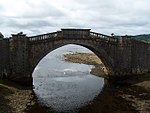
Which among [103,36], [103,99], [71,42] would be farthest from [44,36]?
[103,99]

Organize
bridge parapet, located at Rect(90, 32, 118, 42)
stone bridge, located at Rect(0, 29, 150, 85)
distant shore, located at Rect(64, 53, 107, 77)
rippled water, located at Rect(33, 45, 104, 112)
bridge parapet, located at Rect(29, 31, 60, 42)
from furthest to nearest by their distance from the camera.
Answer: distant shore, located at Rect(64, 53, 107, 77), bridge parapet, located at Rect(90, 32, 118, 42), bridge parapet, located at Rect(29, 31, 60, 42), stone bridge, located at Rect(0, 29, 150, 85), rippled water, located at Rect(33, 45, 104, 112)

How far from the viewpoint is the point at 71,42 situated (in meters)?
44.0

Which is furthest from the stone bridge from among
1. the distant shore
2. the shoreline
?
the distant shore

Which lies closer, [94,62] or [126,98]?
[126,98]

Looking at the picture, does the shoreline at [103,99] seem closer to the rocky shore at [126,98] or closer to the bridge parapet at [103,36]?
the rocky shore at [126,98]

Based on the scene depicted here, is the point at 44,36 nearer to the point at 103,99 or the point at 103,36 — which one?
the point at 103,36

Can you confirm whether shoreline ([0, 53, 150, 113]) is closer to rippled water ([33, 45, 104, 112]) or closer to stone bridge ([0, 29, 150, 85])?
rippled water ([33, 45, 104, 112])

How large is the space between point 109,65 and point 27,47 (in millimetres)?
15121

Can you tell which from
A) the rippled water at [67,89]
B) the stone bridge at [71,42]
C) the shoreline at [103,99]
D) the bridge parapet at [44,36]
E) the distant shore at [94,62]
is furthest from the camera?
the distant shore at [94,62]

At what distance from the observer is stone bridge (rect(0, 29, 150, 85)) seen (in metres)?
40.4

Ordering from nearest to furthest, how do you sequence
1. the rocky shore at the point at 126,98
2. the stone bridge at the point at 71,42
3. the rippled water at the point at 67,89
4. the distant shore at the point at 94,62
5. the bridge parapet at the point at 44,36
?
the rocky shore at the point at 126,98 → the rippled water at the point at 67,89 → the stone bridge at the point at 71,42 → the bridge parapet at the point at 44,36 → the distant shore at the point at 94,62

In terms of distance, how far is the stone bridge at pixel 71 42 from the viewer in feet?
133

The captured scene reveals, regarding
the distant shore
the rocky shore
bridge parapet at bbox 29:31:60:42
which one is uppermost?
bridge parapet at bbox 29:31:60:42

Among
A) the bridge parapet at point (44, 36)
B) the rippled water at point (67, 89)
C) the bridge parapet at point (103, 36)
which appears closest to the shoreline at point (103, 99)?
the rippled water at point (67, 89)
